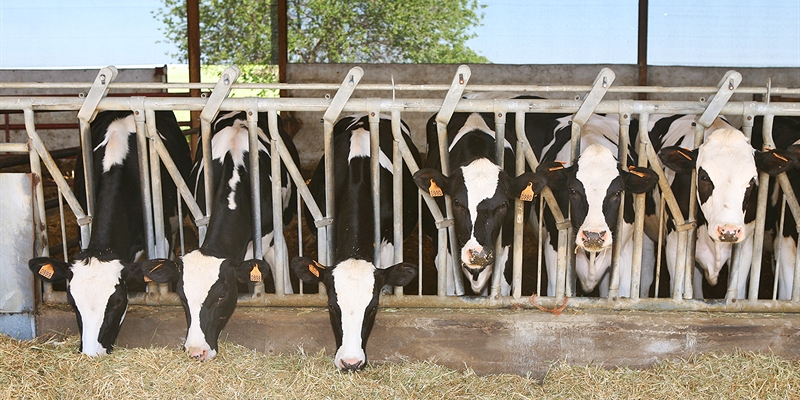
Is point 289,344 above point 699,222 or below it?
below

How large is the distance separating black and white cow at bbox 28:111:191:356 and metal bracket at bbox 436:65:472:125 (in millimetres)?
1919

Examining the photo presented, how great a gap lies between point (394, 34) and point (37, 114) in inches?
248

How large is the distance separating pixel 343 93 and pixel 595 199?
1.69 metres

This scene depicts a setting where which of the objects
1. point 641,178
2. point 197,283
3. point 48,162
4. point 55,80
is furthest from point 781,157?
point 55,80

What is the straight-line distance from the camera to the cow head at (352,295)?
4.29 meters

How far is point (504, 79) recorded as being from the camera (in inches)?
504

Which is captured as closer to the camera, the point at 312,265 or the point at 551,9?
the point at 312,265

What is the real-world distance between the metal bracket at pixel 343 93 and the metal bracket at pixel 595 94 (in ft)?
4.59

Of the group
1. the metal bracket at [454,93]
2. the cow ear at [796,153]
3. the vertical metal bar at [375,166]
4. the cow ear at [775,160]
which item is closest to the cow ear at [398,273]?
the vertical metal bar at [375,166]

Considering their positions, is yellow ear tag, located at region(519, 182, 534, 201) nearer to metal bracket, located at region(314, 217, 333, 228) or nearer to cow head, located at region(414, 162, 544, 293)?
cow head, located at region(414, 162, 544, 293)

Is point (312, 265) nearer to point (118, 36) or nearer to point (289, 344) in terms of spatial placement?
point (289, 344)

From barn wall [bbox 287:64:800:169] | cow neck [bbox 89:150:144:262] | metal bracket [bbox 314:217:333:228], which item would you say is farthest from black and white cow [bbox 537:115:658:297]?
barn wall [bbox 287:64:800:169]

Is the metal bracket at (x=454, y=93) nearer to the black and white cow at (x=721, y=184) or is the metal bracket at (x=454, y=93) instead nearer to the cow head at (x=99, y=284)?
the black and white cow at (x=721, y=184)

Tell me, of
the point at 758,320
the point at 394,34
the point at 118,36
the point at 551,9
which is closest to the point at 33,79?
the point at 118,36
